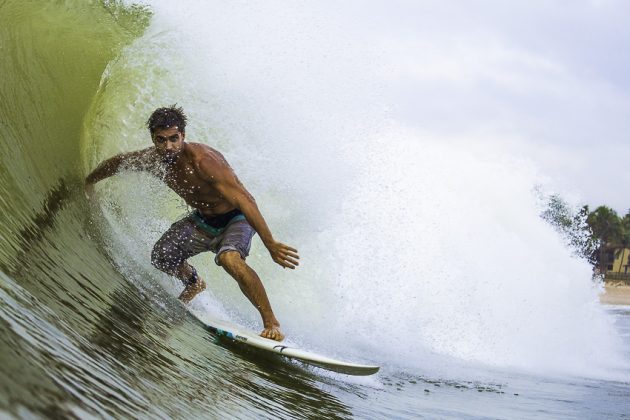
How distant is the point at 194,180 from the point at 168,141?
0.41 meters

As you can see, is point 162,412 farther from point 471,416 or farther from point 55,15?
point 55,15

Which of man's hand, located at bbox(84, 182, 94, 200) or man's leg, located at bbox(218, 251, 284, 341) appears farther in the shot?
man's hand, located at bbox(84, 182, 94, 200)

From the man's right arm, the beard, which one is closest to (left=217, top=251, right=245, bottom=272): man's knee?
the beard

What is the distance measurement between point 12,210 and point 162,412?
1.99 m

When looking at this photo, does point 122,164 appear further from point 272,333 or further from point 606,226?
point 606,226

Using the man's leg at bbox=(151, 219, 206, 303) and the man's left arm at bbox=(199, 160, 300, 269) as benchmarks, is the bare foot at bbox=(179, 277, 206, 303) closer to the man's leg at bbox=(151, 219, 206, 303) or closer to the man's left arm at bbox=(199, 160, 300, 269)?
the man's leg at bbox=(151, 219, 206, 303)

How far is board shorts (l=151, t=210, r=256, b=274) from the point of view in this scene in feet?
17.3

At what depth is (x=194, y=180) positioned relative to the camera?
521 centimetres

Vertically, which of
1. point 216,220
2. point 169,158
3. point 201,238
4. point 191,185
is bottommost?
point 201,238

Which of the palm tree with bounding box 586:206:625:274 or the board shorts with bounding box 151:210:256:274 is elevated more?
the palm tree with bounding box 586:206:625:274

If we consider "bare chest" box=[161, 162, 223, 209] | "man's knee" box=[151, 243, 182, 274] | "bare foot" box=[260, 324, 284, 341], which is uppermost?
"bare chest" box=[161, 162, 223, 209]

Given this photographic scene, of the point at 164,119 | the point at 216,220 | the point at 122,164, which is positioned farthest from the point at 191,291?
the point at 164,119

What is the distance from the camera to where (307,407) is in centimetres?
404

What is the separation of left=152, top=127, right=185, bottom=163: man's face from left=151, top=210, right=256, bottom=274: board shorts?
25.6 inches
